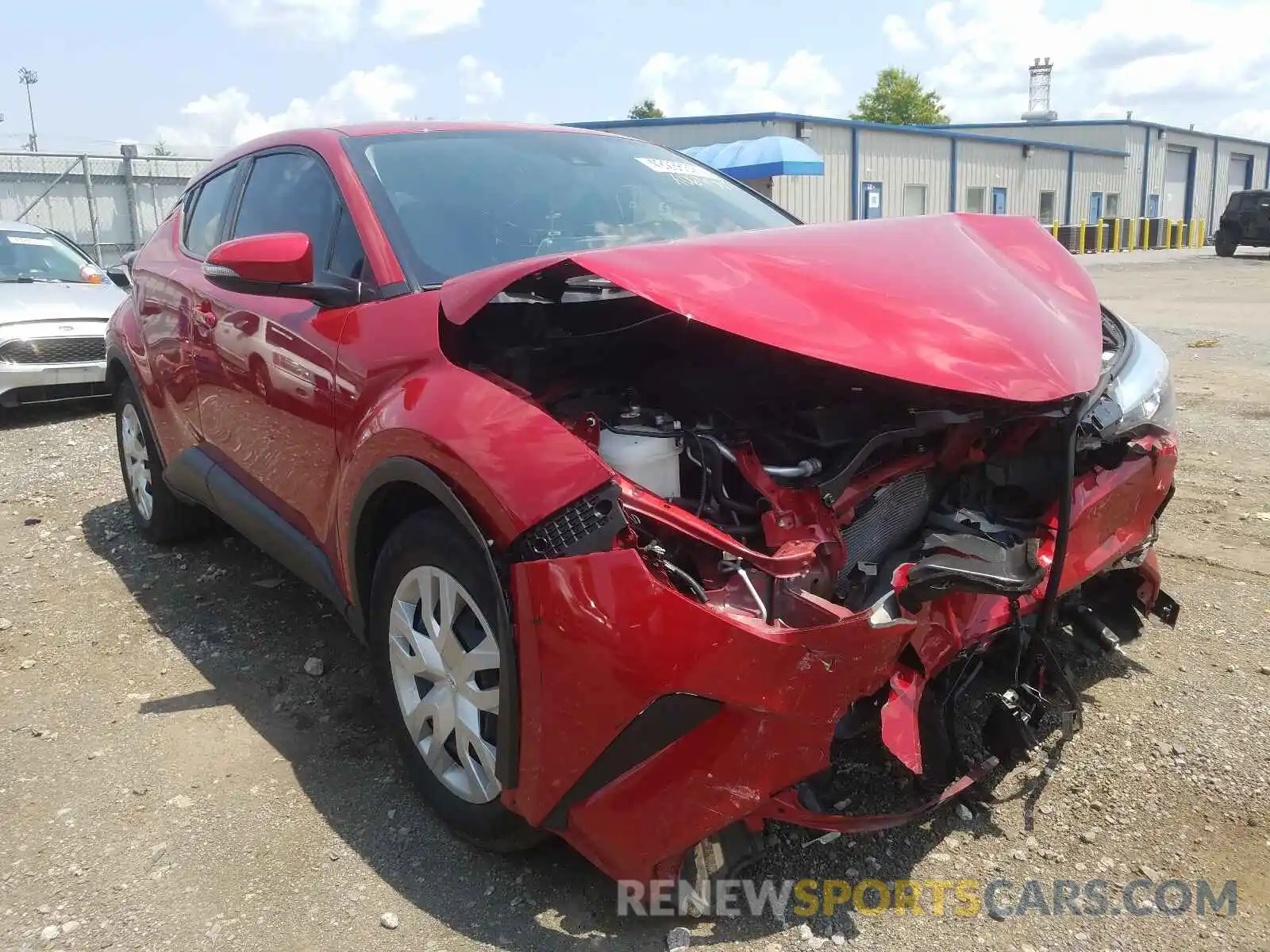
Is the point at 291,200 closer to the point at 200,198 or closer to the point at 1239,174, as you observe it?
the point at 200,198

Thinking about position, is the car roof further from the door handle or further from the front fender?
the front fender

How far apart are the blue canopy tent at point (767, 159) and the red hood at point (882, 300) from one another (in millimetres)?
18076

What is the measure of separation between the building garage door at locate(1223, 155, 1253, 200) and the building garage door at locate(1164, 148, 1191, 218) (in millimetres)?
5762

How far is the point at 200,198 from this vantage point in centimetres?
432

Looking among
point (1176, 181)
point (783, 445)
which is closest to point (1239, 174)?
point (1176, 181)

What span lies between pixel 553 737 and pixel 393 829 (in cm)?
81

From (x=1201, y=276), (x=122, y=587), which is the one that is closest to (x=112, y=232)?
(x=122, y=587)

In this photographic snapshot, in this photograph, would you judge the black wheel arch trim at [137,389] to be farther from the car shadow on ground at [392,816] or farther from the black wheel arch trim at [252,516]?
the car shadow on ground at [392,816]

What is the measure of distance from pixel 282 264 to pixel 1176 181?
174ft

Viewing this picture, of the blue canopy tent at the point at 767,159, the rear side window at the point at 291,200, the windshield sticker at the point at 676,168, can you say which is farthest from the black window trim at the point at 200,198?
the blue canopy tent at the point at 767,159

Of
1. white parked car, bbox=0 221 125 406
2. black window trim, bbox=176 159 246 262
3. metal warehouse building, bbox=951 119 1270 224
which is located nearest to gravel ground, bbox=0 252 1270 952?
black window trim, bbox=176 159 246 262

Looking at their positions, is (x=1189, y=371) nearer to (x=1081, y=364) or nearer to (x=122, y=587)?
(x=1081, y=364)

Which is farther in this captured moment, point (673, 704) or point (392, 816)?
point (392, 816)

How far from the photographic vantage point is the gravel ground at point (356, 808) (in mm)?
2207
